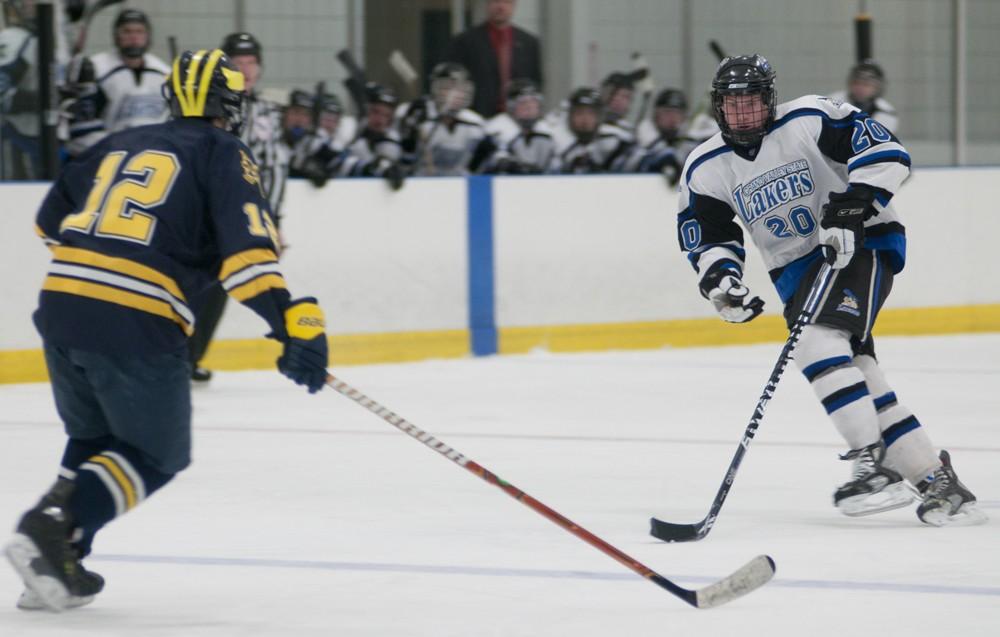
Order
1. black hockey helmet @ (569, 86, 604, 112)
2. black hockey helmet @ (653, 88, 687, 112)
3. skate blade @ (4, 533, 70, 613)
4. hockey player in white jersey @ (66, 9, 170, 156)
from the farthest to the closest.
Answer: black hockey helmet @ (653, 88, 687, 112) → black hockey helmet @ (569, 86, 604, 112) → hockey player in white jersey @ (66, 9, 170, 156) → skate blade @ (4, 533, 70, 613)

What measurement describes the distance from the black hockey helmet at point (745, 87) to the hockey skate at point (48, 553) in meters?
1.89

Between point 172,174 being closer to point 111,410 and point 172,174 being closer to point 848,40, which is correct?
point 111,410

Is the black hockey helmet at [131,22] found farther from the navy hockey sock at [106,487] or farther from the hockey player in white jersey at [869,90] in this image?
the navy hockey sock at [106,487]

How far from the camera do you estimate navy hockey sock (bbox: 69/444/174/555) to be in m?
3.13

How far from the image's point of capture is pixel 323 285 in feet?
25.1

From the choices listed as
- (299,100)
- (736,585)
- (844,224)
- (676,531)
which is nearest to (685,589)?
(736,585)

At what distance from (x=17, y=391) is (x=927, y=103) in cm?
564

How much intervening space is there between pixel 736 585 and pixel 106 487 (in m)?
1.17

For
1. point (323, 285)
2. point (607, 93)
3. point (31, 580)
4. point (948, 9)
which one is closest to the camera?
point (31, 580)

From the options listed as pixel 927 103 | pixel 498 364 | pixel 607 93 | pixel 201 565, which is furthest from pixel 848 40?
pixel 201 565

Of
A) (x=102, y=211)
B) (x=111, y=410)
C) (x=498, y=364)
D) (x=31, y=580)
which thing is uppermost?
(x=102, y=211)

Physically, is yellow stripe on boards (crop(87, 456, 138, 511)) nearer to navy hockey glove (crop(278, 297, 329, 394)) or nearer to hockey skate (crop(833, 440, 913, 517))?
navy hockey glove (crop(278, 297, 329, 394))

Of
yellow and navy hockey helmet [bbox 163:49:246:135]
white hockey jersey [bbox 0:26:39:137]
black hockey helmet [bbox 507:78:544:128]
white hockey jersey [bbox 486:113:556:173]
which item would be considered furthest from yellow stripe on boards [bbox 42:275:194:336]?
black hockey helmet [bbox 507:78:544:128]

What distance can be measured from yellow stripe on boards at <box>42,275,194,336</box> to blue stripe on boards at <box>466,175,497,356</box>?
4874 mm
